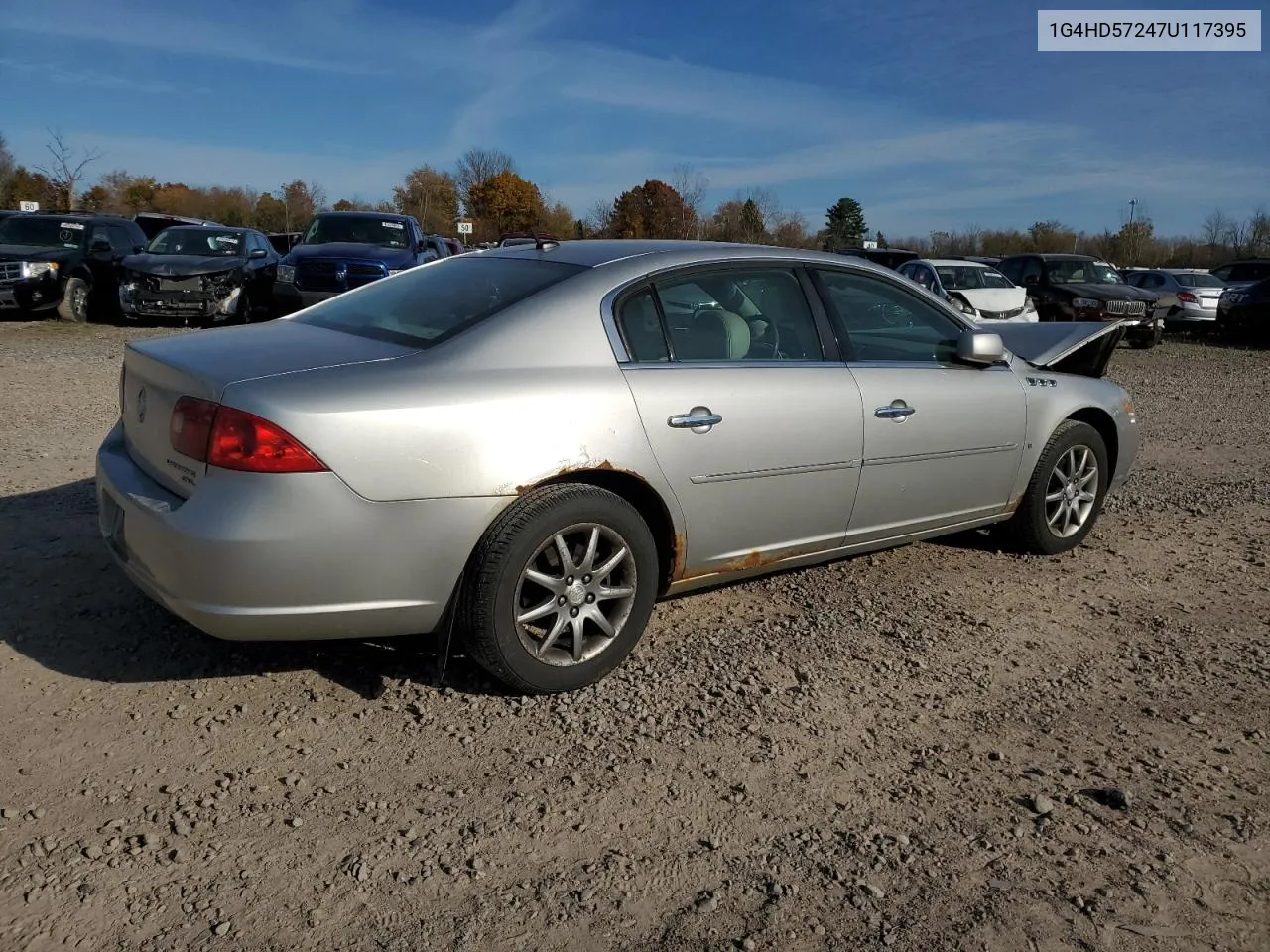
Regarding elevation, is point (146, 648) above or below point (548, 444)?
below

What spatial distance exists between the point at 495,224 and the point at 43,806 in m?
66.6

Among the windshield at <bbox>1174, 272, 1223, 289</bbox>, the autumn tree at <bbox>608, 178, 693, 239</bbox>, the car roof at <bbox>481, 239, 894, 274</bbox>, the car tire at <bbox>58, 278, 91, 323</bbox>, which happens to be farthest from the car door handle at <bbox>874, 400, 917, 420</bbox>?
the autumn tree at <bbox>608, 178, 693, 239</bbox>

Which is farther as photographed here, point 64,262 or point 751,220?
point 751,220

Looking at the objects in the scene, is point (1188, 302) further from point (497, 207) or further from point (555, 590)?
point (497, 207)

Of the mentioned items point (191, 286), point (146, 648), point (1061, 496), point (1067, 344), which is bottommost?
point (146, 648)

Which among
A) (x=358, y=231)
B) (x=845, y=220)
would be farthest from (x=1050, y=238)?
(x=358, y=231)

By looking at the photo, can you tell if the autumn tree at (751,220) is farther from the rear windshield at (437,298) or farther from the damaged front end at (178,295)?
the rear windshield at (437,298)

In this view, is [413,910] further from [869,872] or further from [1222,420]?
[1222,420]

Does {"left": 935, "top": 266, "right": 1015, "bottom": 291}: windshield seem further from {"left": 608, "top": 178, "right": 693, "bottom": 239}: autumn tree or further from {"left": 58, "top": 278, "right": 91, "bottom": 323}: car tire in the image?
{"left": 608, "top": 178, "right": 693, "bottom": 239}: autumn tree

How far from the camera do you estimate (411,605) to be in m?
3.29

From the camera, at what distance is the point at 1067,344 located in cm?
541

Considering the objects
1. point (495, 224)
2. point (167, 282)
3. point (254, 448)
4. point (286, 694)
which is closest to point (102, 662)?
point (286, 694)

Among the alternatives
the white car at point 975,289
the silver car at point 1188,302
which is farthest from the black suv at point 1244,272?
the white car at point 975,289

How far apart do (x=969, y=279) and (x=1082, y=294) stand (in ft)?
6.98
